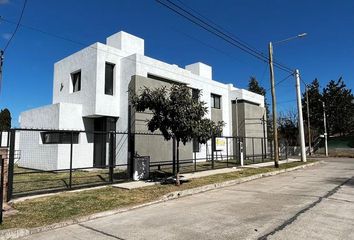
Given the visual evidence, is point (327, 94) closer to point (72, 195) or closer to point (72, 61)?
point (72, 61)

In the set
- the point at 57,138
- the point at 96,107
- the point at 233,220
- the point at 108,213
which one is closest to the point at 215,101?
the point at 96,107

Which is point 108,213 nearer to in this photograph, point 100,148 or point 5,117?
point 100,148

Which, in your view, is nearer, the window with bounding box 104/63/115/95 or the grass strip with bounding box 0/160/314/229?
the grass strip with bounding box 0/160/314/229

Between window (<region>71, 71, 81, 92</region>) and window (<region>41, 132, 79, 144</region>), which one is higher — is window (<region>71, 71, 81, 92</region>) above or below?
above

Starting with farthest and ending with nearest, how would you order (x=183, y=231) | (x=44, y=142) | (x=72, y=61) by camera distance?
(x=72, y=61) < (x=44, y=142) < (x=183, y=231)

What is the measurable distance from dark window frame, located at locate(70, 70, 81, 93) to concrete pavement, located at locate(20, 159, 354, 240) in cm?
1369

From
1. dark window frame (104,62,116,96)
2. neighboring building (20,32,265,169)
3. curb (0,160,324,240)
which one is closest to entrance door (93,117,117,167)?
neighboring building (20,32,265,169)

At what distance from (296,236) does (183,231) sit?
230 cm

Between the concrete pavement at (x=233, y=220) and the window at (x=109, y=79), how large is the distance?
37.8ft

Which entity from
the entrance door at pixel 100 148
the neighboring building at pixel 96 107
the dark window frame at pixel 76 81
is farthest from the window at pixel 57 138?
the dark window frame at pixel 76 81

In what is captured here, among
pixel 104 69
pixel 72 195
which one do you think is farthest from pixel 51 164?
pixel 72 195

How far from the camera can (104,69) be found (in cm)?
2008

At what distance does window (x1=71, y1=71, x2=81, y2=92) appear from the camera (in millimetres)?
21719

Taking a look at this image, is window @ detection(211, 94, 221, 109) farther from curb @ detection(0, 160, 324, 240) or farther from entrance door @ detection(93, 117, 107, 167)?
curb @ detection(0, 160, 324, 240)
